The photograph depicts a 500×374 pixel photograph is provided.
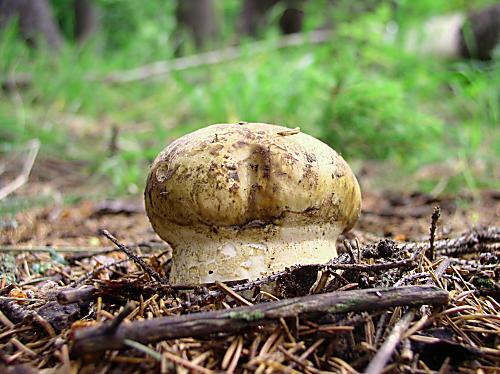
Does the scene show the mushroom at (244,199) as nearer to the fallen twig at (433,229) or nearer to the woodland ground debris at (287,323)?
the woodland ground debris at (287,323)

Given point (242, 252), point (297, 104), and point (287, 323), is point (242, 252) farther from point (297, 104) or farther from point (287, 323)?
point (297, 104)

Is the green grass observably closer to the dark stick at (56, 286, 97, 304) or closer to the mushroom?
the mushroom

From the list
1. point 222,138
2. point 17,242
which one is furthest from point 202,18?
point 222,138

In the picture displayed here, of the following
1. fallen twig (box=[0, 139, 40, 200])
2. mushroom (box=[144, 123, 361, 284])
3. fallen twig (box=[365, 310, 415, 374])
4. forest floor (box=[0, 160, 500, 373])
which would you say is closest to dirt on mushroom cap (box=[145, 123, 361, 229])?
mushroom (box=[144, 123, 361, 284])

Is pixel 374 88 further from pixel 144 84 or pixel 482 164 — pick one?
pixel 144 84

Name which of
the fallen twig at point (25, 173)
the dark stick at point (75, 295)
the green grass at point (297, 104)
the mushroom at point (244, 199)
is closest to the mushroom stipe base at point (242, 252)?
the mushroom at point (244, 199)

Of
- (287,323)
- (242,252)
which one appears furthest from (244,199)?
(287,323)
